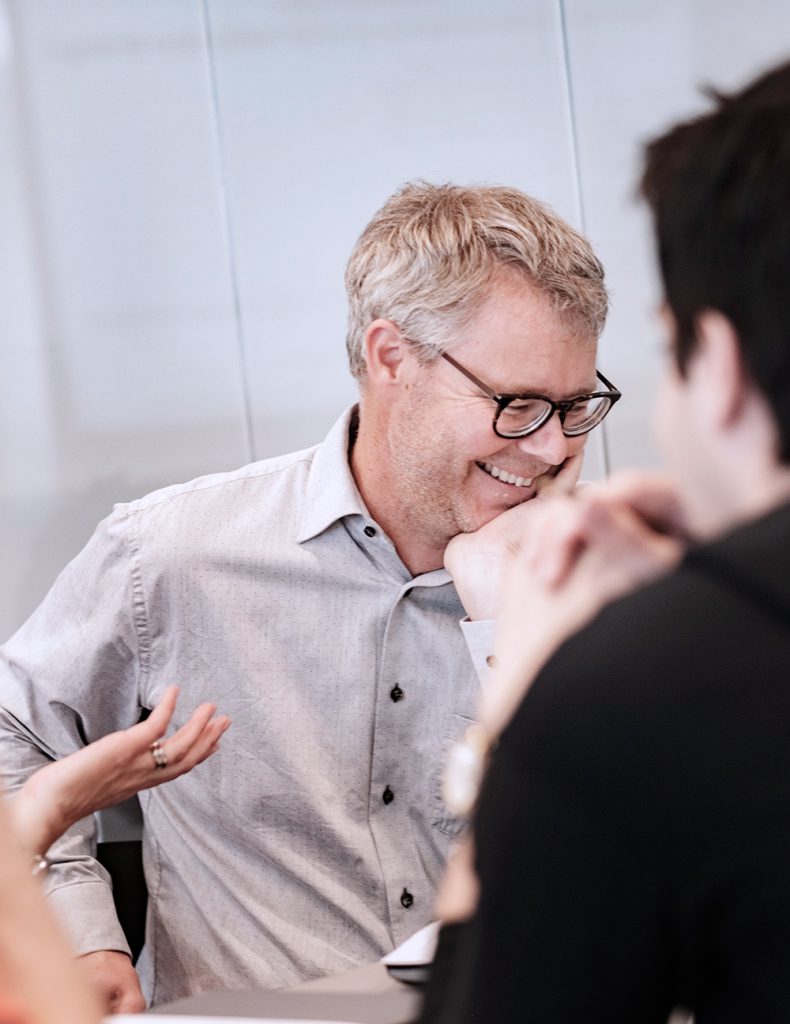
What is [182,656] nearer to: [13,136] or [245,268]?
[245,268]

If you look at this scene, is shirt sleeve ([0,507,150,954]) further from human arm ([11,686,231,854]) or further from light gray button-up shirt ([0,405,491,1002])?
human arm ([11,686,231,854])

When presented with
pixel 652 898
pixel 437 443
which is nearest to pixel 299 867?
pixel 437 443

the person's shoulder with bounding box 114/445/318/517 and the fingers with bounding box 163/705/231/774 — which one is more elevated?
the person's shoulder with bounding box 114/445/318/517

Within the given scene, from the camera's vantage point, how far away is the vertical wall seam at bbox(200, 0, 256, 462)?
2.84 metres

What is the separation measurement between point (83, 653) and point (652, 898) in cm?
130

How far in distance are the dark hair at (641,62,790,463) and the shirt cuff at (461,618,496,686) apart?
1.00 m

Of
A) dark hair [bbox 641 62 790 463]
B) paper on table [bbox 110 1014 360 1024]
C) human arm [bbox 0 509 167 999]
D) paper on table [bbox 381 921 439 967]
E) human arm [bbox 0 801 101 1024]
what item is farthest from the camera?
human arm [bbox 0 509 167 999]

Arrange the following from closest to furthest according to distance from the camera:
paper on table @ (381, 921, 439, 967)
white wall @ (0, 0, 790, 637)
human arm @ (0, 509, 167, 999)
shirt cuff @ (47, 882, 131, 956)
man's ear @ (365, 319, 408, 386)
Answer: paper on table @ (381, 921, 439, 967) < shirt cuff @ (47, 882, 131, 956) < human arm @ (0, 509, 167, 999) < man's ear @ (365, 319, 408, 386) < white wall @ (0, 0, 790, 637)

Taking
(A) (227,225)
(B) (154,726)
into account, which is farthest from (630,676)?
(A) (227,225)

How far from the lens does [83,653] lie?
1.77 metres

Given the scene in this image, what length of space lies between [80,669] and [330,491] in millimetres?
427

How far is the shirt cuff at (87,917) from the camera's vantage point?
62.7 inches

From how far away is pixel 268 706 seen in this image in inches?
70.3

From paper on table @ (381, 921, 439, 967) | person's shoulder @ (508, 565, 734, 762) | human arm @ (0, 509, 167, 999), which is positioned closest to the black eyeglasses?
human arm @ (0, 509, 167, 999)
